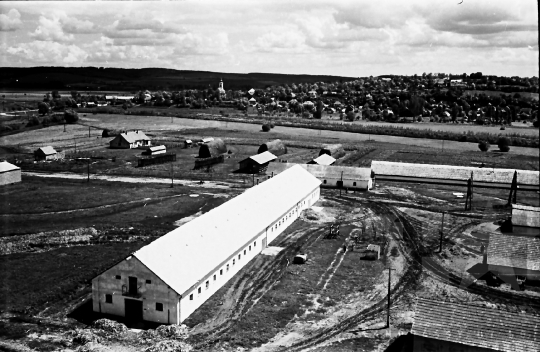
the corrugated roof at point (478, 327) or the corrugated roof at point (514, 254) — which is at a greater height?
the corrugated roof at point (478, 327)

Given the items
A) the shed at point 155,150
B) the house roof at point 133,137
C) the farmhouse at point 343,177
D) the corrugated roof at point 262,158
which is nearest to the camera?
the farmhouse at point 343,177

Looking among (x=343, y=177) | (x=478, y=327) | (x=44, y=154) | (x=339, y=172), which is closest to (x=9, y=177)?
(x=44, y=154)

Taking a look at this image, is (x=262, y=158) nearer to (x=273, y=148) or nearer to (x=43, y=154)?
(x=273, y=148)

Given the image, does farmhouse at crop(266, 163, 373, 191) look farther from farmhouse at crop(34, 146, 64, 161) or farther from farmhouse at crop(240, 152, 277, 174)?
farmhouse at crop(34, 146, 64, 161)

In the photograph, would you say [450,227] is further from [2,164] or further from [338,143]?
[338,143]

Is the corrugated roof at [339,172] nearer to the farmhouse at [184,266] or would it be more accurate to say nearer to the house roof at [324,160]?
the house roof at [324,160]

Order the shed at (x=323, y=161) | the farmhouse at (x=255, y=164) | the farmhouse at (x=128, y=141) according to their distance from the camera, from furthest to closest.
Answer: the farmhouse at (x=128, y=141), the shed at (x=323, y=161), the farmhouse at (x=255, y=164)

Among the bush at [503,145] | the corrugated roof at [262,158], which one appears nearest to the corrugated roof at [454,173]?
the corrugated roof at [262,158]
